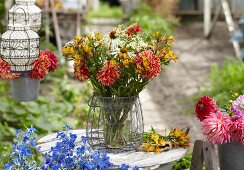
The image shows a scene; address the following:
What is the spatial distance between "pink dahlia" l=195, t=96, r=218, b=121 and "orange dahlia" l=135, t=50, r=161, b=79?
17.8 inches

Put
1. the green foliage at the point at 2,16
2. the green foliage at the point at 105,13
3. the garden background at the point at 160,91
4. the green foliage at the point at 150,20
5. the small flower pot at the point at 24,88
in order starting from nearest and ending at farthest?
1. the small flower pot at the point at 24,88
2. the garden background at the point at 160,91
3. the green foliage at the point at 2,16
4. the green foliage at the point at 150,20
5. the green foliage at the point at 105,13

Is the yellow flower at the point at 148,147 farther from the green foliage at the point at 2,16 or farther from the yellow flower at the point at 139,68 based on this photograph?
the green foliage at the point at 2,16

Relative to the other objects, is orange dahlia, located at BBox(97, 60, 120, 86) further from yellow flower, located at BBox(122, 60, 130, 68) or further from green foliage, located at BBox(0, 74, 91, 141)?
green foliage, located at BBox(0, 74, 91, 141)

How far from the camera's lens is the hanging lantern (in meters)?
4.21

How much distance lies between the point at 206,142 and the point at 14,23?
1.43 meters

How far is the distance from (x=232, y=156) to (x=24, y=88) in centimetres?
138

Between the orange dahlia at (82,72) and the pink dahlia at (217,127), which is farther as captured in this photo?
the orange dahlia at (82,72)

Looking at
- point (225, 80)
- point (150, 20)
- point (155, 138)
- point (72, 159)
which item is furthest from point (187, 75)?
point (72, 159)

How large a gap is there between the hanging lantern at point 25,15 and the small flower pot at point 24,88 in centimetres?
36

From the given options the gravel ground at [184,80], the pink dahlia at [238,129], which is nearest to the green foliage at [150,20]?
the gravel ground at [184,80]

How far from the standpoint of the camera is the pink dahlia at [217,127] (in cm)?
359

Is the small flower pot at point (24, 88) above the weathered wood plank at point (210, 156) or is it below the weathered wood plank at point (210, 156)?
above

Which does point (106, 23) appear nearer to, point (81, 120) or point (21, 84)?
point (81, 120)

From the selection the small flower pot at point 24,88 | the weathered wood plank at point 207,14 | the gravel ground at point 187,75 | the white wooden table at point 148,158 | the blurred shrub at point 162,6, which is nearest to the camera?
the white wooden table at point 148,158
